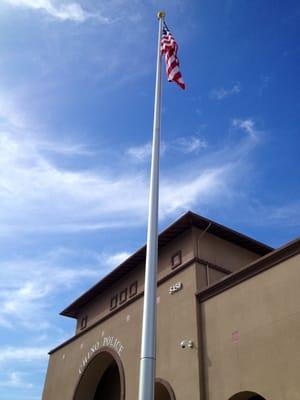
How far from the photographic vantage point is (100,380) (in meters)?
27.4

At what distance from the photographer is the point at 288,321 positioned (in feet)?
43.6

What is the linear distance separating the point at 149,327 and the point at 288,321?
268 inches

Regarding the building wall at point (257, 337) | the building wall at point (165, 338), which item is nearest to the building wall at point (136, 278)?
the building wall at point (165, 338)

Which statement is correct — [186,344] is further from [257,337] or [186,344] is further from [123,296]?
[123,296]

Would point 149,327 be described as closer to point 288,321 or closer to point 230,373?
point 288,321

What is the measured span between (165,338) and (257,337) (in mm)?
5666

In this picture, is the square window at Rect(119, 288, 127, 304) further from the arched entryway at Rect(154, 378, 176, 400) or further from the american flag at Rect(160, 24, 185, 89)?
the american flag at Rect(160, 24, 185, 89)

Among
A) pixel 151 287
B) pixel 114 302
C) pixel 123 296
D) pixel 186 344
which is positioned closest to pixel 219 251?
pixel 186 344

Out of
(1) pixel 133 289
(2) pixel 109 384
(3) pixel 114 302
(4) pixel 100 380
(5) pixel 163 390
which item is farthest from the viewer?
(4) pixel 100 380

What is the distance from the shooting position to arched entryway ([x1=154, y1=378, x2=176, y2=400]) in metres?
17.2

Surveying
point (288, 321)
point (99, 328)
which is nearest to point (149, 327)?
point (288, 321)

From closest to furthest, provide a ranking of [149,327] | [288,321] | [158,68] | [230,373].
Result: [149,327] → [158,68] → [288,321] → [230,373]

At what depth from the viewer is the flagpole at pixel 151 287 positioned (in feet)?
25.6

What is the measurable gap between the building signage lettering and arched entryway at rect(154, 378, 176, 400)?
4.07 meters
